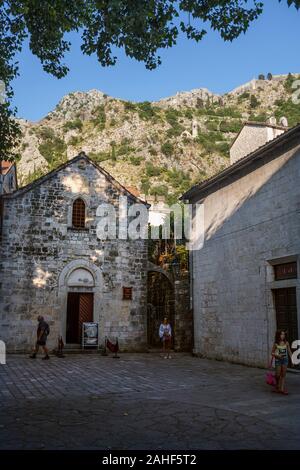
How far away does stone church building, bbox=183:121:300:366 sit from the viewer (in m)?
12.5

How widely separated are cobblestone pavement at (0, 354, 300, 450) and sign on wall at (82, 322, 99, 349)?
4683 mm

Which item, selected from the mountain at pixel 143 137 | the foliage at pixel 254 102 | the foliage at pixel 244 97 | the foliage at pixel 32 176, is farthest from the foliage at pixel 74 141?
the foliage at pixel 244 97

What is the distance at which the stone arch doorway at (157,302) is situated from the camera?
20734 millimetres

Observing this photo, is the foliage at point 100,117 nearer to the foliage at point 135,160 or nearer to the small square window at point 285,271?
the foliage at point 135,160

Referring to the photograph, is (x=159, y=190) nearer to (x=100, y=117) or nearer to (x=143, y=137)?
(x=143, y=137)

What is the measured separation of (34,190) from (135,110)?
232 ft

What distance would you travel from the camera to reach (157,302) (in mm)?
21625

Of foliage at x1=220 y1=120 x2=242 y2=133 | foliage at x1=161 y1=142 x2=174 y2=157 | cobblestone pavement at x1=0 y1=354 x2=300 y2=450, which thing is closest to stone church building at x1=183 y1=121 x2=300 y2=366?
cobblestone pavement at x1=0 y1=354 x2=300 y2=450

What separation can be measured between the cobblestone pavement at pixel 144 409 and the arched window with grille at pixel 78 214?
7.83m

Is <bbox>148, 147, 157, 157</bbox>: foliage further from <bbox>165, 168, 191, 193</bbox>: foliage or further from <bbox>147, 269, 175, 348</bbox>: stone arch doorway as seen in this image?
<bbox>147, 269, 175, 348</bbox>: stone arch doorway

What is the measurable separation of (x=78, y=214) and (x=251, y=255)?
28.3 feet

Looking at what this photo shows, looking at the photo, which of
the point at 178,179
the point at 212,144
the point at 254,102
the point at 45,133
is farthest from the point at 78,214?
the point at 254,102

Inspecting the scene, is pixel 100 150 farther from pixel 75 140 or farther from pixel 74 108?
pixel 74 108
